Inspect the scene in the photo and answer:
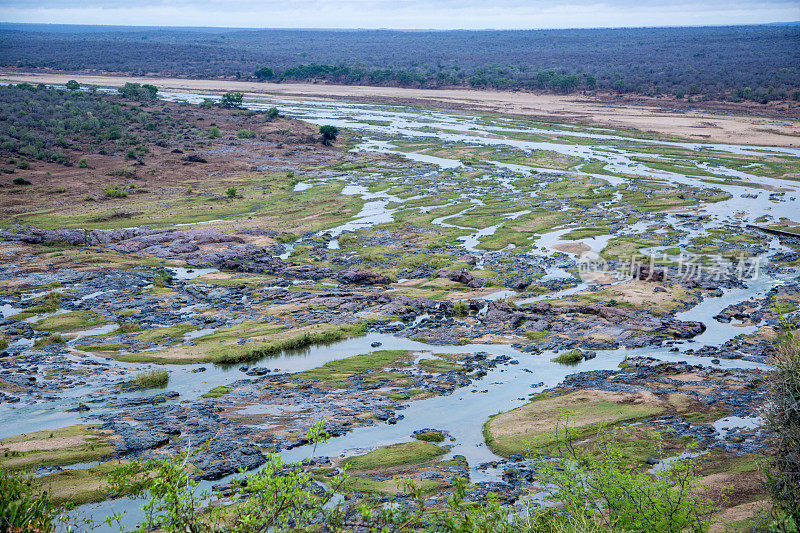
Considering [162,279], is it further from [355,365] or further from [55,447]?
[55,447]

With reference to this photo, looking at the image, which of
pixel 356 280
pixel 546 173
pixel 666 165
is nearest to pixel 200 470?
pixel 356 280

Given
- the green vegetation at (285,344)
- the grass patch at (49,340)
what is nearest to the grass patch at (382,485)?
the green vegetation at (285,344)

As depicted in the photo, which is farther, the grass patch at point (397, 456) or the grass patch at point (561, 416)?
the grass patch at point (561, 416)

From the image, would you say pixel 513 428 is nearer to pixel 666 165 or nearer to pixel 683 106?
pixel 666 165

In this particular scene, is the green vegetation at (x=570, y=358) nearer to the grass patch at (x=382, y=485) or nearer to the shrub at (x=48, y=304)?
the grass patch at (x=382, y=485)

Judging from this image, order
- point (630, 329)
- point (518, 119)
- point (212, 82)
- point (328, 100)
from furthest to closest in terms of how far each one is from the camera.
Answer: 1. point (212, 82)
2. point (328, 100)
3. point (518, 119)
4. point (630, 329)
